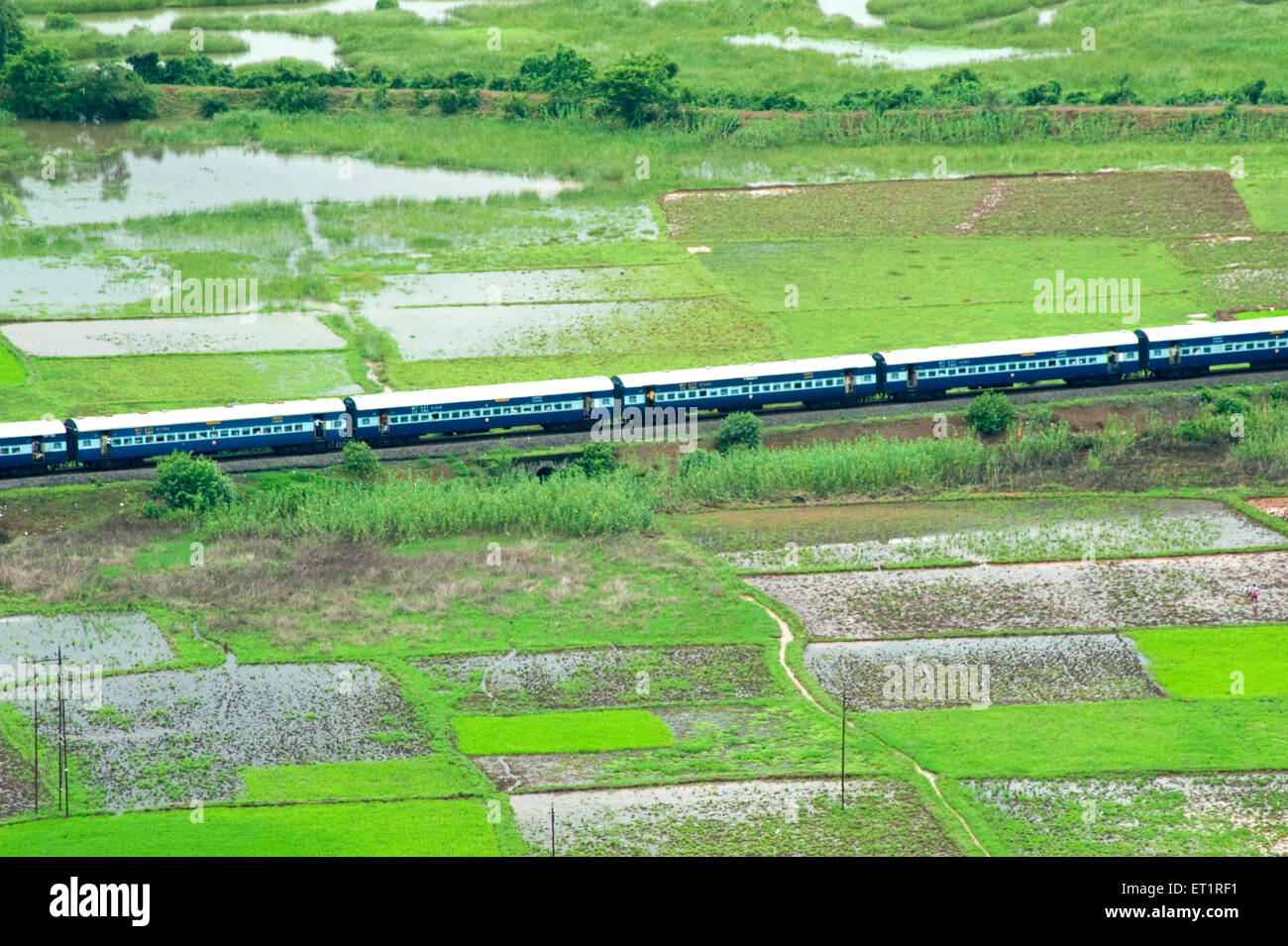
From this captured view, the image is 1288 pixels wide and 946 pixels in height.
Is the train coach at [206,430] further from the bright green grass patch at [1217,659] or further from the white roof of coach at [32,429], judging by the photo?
the bright green grass patch at [1217,659]

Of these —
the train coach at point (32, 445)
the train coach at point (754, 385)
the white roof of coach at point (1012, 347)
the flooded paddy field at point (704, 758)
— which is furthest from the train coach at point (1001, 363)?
the train coach at point (32, 445)

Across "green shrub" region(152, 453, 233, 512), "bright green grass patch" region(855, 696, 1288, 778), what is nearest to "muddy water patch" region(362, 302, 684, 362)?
"green shrub" region(152, 453, 233, 512)

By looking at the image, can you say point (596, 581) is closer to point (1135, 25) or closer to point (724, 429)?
point (724, 429)

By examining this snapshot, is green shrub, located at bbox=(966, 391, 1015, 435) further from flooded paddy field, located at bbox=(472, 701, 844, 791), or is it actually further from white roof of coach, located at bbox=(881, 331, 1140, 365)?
flooded paddy field, located at bbox=(472, 701, 844, 791)

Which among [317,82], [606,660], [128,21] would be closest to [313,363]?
[606,660]

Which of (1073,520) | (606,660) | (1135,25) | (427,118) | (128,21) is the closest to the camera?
(606,660)
